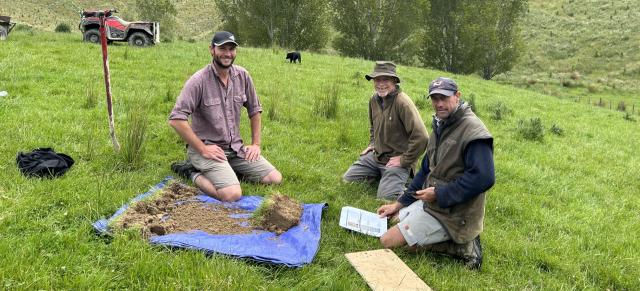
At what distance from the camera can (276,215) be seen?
3.94 m

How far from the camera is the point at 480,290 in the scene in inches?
132

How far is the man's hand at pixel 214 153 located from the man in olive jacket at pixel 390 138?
156 cm

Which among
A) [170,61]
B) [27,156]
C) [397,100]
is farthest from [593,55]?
[27,156]

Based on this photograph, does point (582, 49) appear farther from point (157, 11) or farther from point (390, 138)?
point (390, 138)

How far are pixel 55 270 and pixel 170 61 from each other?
9.70 metres

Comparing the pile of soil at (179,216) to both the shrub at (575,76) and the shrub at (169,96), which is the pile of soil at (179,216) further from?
the shrub at (575,76)

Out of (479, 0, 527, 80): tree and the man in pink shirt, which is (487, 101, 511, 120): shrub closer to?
the man in pink shirt

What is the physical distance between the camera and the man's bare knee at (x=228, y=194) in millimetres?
4441

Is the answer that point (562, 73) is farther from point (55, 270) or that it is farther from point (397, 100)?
point (55, 270)

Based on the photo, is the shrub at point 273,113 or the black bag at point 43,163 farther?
the shrub at point 273,113

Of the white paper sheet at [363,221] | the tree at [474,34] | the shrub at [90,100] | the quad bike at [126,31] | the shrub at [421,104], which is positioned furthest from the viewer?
the tree at [474,34]

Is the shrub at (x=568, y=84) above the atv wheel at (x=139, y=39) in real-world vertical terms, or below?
below

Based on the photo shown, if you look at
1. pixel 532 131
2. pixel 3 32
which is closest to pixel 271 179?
pixel 532 131

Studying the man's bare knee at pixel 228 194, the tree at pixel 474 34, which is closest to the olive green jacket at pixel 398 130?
the man's bare knee at pixel 228 194
